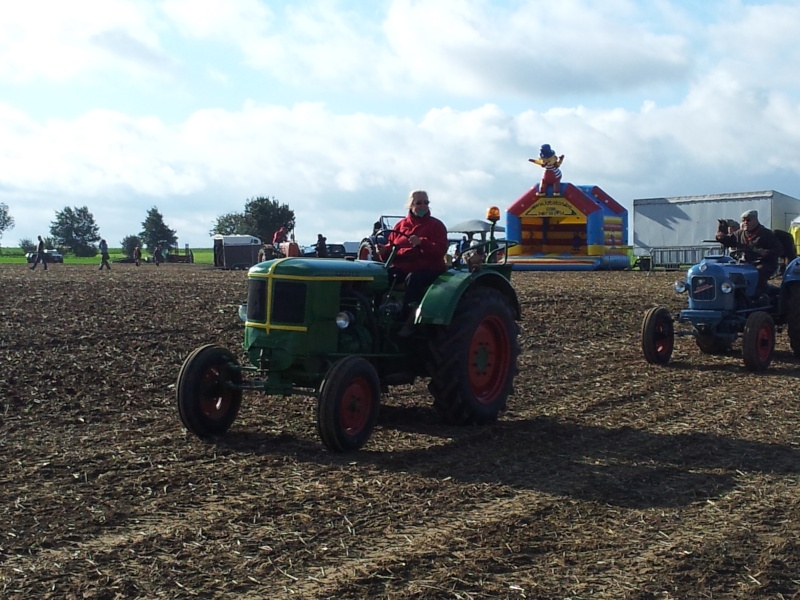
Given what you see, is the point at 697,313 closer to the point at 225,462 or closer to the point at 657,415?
the point at 657,415

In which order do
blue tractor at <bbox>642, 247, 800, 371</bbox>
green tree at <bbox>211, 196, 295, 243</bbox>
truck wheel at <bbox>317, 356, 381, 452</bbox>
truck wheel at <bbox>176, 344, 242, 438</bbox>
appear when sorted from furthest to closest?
green tree at <bbox>211, 196, 295, 243</bbox>
blue tractor at <bbox>642, 247, 800, 371</bbox>
truck wheel at <bbox>176, 344, 242, 438</bbox>
truck wheel at <bbox>317, 356, 381, 452</bbox>

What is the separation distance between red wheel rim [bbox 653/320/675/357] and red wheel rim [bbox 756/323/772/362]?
3.05 ft

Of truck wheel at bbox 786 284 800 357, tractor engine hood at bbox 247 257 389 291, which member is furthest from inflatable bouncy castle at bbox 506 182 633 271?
tractor engine hood at bbox 247 257 389 291

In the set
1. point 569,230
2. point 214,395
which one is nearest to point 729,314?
point 214,395

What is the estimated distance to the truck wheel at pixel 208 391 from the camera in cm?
649

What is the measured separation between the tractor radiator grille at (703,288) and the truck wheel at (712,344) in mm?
527

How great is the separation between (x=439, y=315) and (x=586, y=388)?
2705mm

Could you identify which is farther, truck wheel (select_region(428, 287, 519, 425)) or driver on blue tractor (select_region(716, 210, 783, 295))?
driver on blue tractor (select_region(716, 210, 783, 295))

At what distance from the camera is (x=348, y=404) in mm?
6215

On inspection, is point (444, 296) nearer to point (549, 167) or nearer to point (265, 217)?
point (549, 167)

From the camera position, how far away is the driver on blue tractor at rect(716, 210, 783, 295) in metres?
11.3

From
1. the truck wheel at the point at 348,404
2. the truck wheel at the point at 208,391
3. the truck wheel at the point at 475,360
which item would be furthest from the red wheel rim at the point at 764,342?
the truck wheel at the point at 208,391

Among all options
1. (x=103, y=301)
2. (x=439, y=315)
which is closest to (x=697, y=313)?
(x=439, y=315)

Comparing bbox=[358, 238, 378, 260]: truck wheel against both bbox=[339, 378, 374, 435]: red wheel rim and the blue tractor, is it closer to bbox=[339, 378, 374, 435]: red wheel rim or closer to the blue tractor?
bbox=[339, 378, 374, 435]: red wheel rim
